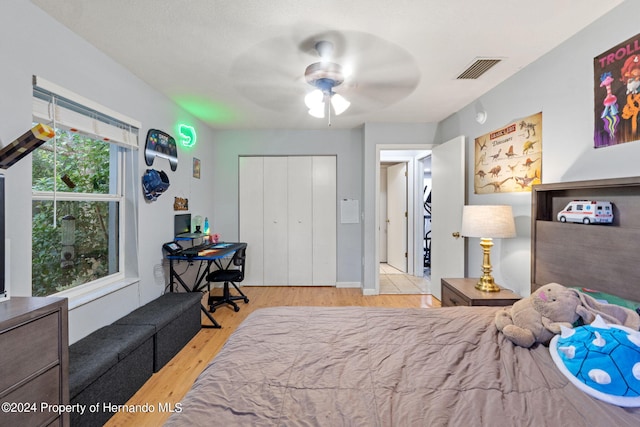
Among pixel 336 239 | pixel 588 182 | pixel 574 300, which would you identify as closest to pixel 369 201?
pixel 336 239

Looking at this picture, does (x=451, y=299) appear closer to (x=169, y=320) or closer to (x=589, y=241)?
(x=589, y=241)

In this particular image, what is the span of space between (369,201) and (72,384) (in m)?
3.34

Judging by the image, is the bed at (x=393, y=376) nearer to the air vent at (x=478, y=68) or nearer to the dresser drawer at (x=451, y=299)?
the dresser drawer at (x=451, y=299)

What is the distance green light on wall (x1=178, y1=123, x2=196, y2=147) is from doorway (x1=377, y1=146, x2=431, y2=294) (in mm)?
2941

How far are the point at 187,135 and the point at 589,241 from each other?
3877 mm

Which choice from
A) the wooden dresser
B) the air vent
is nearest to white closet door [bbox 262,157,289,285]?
the air vent

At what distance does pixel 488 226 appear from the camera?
2232 mm

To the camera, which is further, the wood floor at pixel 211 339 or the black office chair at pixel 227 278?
the black office chair at pixel 227 278

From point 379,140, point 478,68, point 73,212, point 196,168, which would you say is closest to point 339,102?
point 478,68

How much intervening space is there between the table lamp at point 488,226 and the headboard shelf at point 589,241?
201 millimetres

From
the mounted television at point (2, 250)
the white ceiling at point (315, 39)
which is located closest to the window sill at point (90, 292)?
the mounted television at point (2, 250)

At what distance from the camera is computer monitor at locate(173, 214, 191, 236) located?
10.5ft

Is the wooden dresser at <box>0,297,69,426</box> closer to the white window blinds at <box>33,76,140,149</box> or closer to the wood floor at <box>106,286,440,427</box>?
the wood floor at <box>106,286,440,427</box>

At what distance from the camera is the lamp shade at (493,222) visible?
2205 millimetres
